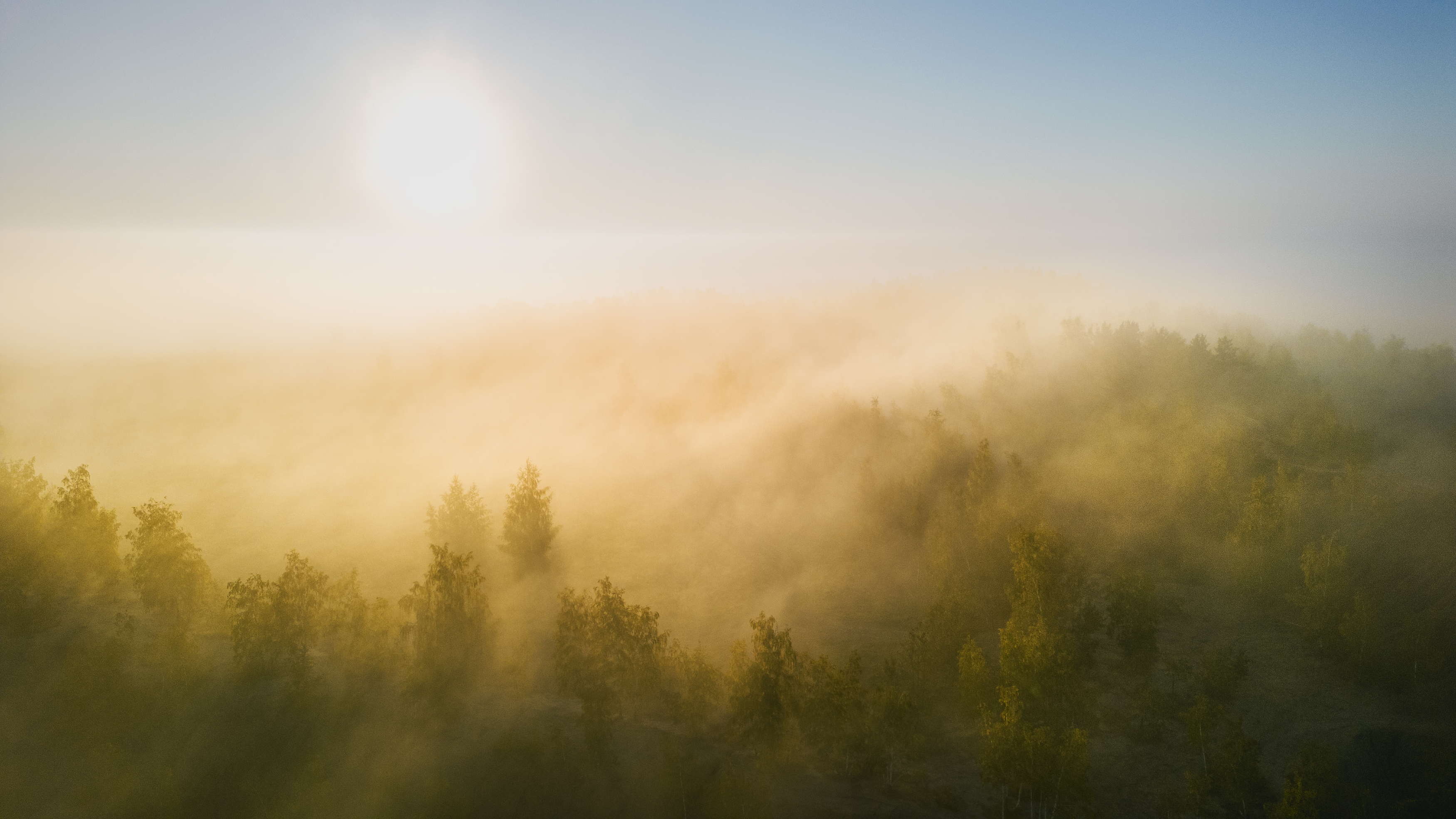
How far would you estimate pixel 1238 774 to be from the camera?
48.5 metres

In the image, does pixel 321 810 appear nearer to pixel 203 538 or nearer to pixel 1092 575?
pixel 203 538

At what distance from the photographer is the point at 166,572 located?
66.4 meters

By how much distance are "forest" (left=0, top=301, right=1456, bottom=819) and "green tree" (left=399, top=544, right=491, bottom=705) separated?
1.18ft

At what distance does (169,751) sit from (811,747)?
54838mm

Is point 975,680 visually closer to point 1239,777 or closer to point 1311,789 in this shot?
point 1239,777

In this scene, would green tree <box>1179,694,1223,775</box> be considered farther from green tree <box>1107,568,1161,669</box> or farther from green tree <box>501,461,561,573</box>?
green tree <box>501,461,561,573</box>

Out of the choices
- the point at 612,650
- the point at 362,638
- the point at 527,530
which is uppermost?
the point at 527,530

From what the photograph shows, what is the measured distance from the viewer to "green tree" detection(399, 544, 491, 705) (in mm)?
61062

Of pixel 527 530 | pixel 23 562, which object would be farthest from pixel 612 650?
pixel 23 562

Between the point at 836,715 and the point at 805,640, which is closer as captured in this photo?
the point at 836,715

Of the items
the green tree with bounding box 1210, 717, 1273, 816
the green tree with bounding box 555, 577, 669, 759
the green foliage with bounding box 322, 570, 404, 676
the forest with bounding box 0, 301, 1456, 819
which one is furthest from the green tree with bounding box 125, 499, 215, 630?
the green tree with bounding box 1210, 717, 1273, 816

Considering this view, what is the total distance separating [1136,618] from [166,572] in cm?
10329

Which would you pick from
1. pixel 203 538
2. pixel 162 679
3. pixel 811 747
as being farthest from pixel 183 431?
pixel 811 747

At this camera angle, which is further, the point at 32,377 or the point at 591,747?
the point at 32,377
